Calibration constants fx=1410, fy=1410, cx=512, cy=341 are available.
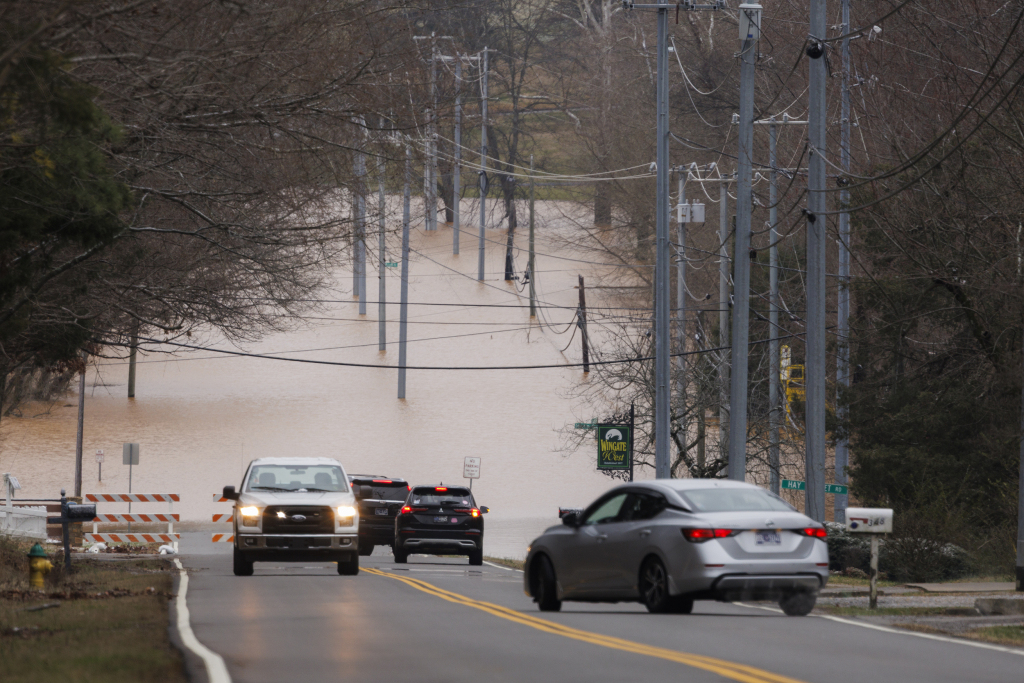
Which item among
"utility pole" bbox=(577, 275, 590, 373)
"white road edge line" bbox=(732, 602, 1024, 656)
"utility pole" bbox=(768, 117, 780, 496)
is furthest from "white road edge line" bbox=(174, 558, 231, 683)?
"utility pole" bbox=(577, 275, 590, 373)

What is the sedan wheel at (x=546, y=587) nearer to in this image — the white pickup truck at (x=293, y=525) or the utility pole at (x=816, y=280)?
the white pickup truck at (x=293, y=525)

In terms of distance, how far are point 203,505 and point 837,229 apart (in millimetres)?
27501

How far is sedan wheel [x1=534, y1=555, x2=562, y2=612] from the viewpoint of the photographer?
16.1 metres

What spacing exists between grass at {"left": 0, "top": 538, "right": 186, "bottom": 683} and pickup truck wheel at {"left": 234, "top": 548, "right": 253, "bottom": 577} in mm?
1099

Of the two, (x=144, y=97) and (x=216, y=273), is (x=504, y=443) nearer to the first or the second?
(x=216, y=273)

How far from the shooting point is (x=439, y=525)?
28.3 m

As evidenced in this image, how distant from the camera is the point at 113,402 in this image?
212 feet

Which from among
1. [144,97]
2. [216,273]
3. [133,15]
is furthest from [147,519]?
[133,15]

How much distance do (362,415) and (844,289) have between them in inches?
1301

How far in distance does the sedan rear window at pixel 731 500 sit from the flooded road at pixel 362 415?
2292 centimetres

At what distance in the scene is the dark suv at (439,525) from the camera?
2827cm

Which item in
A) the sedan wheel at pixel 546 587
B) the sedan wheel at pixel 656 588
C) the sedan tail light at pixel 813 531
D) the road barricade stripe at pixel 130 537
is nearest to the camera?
the sedan tail light at pixel 813 531

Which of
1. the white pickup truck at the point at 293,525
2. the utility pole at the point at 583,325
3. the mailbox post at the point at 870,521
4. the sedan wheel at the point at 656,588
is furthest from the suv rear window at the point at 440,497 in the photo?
the utility pole at the point at 583,325

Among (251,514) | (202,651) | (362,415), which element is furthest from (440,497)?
(362,415)
